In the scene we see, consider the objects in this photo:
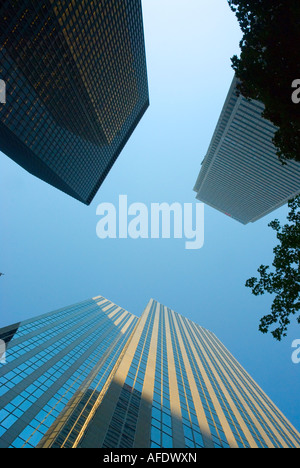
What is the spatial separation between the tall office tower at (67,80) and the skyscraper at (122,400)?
199 ft

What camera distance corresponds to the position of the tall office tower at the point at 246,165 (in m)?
78.4

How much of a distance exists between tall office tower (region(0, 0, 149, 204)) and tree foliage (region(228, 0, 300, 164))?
6675 cm

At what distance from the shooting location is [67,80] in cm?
8431

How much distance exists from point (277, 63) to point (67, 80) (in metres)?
85.7

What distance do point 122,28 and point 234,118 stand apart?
54.8 m

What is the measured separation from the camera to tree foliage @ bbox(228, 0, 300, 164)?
50.7ft
